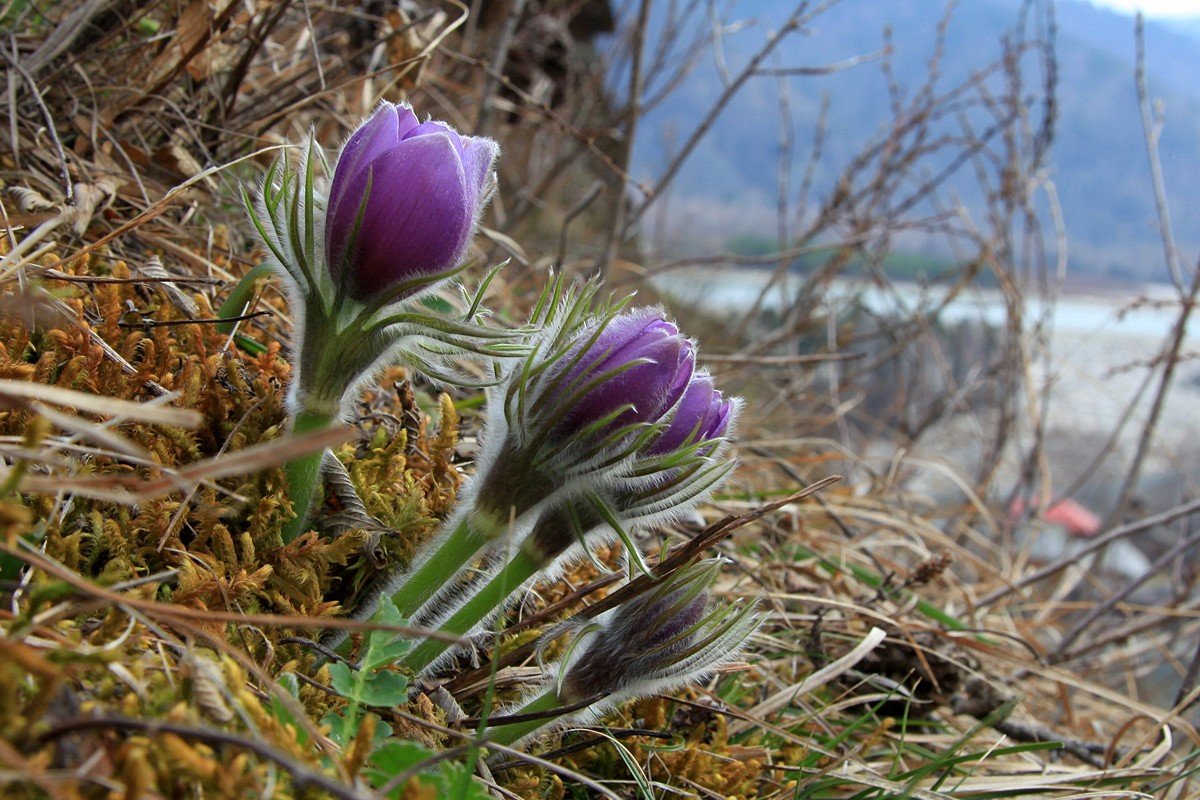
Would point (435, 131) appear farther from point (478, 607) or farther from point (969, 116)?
point (969, 116)

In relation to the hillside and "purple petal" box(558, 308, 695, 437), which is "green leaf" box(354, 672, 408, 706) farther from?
the hillside

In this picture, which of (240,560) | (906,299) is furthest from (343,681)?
(906,299)

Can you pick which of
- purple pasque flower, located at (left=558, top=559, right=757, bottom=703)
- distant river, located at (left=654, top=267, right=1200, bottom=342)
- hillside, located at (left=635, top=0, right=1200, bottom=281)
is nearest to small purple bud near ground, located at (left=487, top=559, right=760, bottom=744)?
Answer: purple pasque flower, located at (left=558, top=559, right=757, bottom=703)

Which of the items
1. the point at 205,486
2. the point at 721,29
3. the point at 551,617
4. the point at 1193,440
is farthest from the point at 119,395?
the point at 1193,440

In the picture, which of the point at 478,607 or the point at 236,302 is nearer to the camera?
the point at 478,607

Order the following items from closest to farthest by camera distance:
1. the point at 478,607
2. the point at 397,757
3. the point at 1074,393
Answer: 1. the point at 397,757
2. the point at 478,607
3. the point at 1074,393

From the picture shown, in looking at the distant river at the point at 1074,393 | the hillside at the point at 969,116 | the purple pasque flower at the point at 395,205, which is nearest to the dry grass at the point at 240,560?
the purple pasque flower at the point at 395,205

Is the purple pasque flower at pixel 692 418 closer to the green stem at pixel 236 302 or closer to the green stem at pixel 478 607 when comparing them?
the green stem at pixel 478 607
